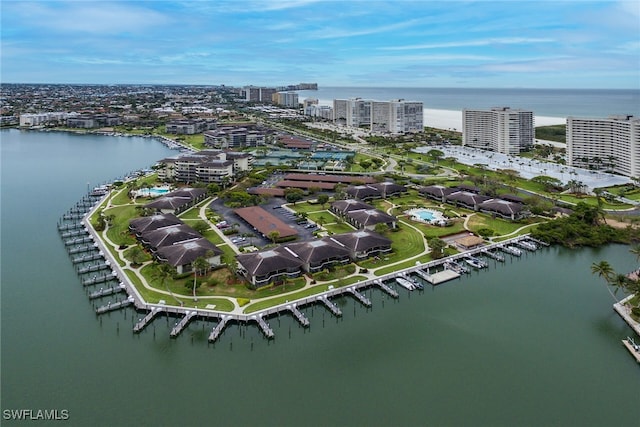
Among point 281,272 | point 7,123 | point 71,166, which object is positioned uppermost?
point 7,123

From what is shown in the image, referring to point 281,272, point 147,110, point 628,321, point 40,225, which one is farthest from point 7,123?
point 628,321

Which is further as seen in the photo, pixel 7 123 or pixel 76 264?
pixel 7 123

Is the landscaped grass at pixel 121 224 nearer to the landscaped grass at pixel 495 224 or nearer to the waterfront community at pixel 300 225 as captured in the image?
the waterfront community at pixel 300 225

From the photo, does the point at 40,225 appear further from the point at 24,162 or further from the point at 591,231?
the point at 591,231

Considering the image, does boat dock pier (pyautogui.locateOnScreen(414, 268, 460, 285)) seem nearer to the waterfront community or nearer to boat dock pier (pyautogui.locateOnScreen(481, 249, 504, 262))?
the waterfront community

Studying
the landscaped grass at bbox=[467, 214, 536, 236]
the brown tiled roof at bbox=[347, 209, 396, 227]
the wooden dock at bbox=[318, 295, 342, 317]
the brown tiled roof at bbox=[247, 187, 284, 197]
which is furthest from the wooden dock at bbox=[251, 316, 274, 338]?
the brown tiled roof at bbox=[247, 187, 284, 197]

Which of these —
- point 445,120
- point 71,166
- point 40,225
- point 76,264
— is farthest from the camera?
point 445,120
